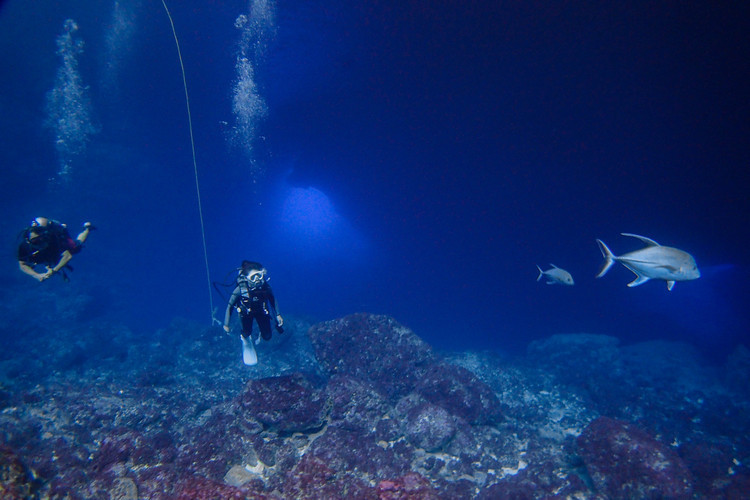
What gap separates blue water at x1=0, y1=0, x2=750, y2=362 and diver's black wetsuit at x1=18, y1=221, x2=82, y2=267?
374 inches

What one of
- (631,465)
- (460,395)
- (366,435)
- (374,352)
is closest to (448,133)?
(374,352)

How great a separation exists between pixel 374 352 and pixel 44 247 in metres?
8.09

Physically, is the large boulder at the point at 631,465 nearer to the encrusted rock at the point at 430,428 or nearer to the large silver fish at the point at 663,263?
the encrusted rock at the point at 430,428

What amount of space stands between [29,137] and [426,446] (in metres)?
33.7

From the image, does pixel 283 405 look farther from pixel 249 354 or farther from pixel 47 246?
pixel 47 246

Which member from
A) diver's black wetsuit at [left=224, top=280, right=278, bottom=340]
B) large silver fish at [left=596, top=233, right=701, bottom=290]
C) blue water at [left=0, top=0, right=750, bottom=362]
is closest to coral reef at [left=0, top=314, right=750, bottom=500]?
diver's black wetsuit at [left=224, top=280, right=278, bottom=340]

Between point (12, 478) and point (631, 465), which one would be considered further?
point (631, 465)

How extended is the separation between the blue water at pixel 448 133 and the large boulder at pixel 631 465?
33.5ft

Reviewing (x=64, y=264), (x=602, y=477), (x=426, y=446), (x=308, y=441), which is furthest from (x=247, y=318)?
(x=602, y=477)

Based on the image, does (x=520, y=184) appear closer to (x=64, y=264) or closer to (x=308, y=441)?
(x=308, y=441)

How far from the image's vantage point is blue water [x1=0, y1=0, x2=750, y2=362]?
9.70 metres

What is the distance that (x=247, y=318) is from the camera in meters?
6.85

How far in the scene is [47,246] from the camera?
20.9 ft

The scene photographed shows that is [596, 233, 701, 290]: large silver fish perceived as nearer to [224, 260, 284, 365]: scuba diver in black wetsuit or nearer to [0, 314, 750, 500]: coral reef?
[0, 314, 750, 500]: coral reef
